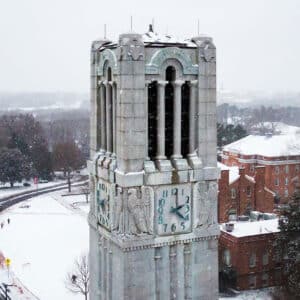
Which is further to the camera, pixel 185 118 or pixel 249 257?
pixel 249 257

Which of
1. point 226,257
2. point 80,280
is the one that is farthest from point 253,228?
point 80,280

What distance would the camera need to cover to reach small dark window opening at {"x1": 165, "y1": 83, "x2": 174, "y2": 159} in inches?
606

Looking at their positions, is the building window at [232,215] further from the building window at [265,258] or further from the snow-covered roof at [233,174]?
the building window at [265,258]

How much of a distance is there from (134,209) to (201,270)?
265 cm

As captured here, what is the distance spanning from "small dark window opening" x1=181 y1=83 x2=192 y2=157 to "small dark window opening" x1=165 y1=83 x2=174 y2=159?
1.11ft

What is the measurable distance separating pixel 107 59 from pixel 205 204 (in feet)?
15.5

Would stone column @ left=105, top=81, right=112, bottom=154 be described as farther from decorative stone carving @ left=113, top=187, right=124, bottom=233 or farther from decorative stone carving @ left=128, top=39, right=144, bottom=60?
decorative stone carving @ left=113, top=187, right=124, bottom=233

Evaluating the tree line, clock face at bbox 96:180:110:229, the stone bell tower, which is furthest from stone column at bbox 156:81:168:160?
the tree line

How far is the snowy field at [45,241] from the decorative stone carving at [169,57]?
20942mm

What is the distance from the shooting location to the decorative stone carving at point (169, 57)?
14.8 m

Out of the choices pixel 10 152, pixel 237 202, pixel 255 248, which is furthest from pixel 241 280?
pixel 10 152

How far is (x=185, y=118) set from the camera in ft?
51.5

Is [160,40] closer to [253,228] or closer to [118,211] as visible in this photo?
[118,211]

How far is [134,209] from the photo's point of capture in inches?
583
